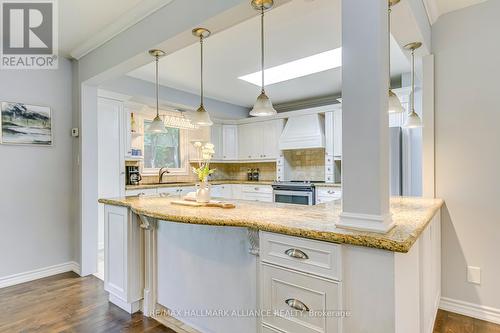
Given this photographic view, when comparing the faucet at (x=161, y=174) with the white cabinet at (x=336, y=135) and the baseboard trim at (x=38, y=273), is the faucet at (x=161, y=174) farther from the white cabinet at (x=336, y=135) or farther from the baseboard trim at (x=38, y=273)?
the white cabinet at (x=336, y=135)

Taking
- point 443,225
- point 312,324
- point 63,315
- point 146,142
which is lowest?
point 63,315

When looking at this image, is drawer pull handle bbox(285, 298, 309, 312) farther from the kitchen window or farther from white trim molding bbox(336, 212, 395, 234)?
the kitchen window

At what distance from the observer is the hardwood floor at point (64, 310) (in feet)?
7.04

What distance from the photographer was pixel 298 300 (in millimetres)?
1411

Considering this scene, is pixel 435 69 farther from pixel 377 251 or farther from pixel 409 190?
pixel 377 251

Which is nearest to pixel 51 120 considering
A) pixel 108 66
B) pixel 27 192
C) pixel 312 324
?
pixel 27 192

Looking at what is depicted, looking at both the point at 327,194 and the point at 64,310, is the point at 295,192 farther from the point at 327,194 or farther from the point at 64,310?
the point at 64,310

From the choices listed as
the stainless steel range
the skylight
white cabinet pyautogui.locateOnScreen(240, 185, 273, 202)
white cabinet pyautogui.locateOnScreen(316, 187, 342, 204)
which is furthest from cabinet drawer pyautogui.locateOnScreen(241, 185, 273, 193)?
the skylight

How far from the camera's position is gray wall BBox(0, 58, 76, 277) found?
2.93 metres

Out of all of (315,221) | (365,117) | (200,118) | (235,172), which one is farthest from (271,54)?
(235,172)

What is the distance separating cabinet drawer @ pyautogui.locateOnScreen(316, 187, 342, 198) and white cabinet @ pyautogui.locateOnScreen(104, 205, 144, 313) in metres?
3.02

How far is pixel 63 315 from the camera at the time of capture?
2324mm

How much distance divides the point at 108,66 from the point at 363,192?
2677 mm

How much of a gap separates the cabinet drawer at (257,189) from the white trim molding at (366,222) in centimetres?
394
